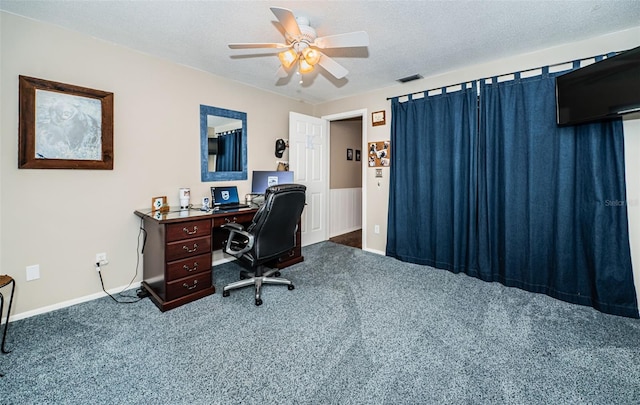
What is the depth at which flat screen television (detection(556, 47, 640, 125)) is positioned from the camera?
6.16 feet

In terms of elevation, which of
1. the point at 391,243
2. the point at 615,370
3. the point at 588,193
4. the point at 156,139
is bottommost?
the point at 615,370

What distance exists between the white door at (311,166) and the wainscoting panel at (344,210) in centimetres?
42

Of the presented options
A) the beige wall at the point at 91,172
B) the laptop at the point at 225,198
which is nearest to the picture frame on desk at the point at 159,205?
the beige wall at the point at 91,172

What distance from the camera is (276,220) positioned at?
7.80 feet

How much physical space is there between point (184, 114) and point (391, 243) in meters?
3.05

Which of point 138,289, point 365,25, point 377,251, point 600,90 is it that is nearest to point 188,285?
point 138,289

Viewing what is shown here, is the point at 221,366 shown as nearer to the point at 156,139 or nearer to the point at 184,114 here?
the point at 156,139

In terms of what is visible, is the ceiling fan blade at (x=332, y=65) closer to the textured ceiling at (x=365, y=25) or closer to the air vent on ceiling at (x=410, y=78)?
the textured ceiling at (x=365, y=25)

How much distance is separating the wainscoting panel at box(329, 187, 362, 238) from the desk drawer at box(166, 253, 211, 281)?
2706 millimetres

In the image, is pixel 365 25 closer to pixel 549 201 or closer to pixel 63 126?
pixel 549 201

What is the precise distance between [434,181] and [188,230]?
9.06ft

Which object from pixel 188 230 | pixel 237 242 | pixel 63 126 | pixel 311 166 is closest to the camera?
pixel 63 126

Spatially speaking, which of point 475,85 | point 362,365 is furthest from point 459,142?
point 362,365

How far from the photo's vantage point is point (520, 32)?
7.36 feet
